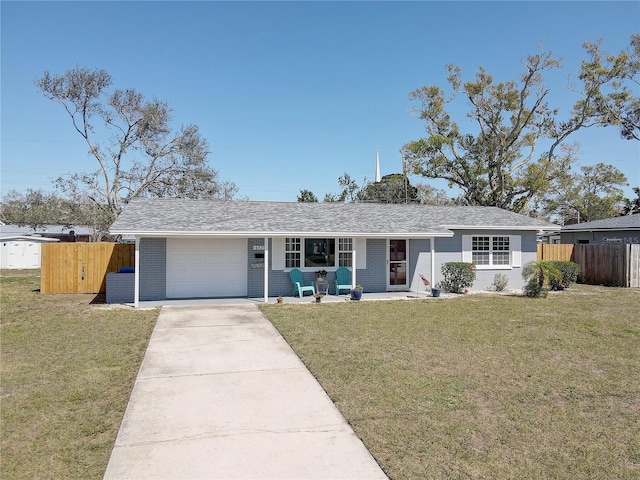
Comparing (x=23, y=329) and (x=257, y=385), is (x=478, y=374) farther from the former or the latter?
(x=23, y=329)

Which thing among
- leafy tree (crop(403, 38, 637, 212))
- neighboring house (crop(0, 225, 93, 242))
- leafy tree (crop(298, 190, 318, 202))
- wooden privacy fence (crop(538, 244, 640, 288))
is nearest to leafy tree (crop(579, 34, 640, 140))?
leafy tree (crop(403, 38, 637, 212))

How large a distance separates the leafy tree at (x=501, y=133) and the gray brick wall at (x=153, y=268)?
2376cm

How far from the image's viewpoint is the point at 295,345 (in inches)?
318

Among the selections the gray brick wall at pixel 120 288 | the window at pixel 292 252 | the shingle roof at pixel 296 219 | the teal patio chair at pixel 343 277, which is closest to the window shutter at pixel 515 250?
the shingle roof at pixel 296 219

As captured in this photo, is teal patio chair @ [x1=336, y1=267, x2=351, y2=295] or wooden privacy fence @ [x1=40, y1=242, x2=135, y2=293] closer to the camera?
teal patio chair @ [x1=336, y1=267, x2=351, y2=295]

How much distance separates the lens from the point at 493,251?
17.4m

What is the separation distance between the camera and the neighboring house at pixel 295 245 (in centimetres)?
1394

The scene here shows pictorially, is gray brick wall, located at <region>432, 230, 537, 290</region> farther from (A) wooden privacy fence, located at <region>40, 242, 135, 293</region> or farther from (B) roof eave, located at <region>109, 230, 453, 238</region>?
(A) wooden privacy fence, located at <region>40, 242, 135, 293</region>

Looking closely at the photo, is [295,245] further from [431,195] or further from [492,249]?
[431,195]

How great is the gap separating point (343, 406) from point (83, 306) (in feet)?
35.7

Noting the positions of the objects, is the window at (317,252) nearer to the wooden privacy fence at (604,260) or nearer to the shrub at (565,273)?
the shrub at (565,273)

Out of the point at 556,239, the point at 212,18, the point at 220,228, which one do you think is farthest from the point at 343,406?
the point at 556,239

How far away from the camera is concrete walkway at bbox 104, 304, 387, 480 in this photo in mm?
3711

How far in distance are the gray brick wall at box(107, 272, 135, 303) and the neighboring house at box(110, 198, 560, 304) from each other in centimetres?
33
